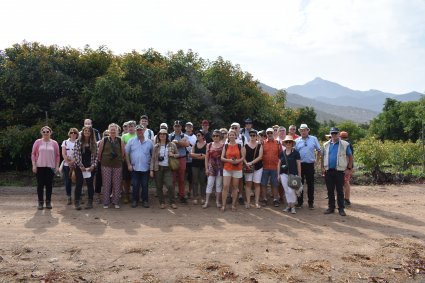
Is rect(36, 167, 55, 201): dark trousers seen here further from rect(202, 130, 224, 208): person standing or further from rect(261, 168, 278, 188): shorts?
rect(261, 168, 278, 188): shorts

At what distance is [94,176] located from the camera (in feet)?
29.9

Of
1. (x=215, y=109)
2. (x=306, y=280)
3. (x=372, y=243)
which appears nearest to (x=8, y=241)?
(x=306, y=280)

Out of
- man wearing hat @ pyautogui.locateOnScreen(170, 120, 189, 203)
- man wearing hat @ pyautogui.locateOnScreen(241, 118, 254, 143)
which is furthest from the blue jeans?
man wearing hat @ pyautogui.locateOnScreen(241, 118, 254, 143)

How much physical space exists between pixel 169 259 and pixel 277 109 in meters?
9.19

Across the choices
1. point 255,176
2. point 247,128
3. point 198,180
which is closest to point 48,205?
point 198,180

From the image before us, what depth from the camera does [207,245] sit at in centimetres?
633

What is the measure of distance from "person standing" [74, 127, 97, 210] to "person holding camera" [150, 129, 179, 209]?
1.27m

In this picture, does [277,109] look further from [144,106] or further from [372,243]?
[372,243]

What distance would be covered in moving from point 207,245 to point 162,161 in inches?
113

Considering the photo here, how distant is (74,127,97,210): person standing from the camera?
8.41 meters

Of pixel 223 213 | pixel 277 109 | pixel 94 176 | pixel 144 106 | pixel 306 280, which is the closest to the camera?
pixel 306 280

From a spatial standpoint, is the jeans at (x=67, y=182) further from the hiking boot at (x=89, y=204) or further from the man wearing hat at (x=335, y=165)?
the man wearing hat at (x=335, y=165)

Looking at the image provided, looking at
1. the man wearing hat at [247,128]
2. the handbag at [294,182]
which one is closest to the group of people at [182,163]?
the handbag at [294,182]

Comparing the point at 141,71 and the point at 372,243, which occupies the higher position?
the point at 141,71
